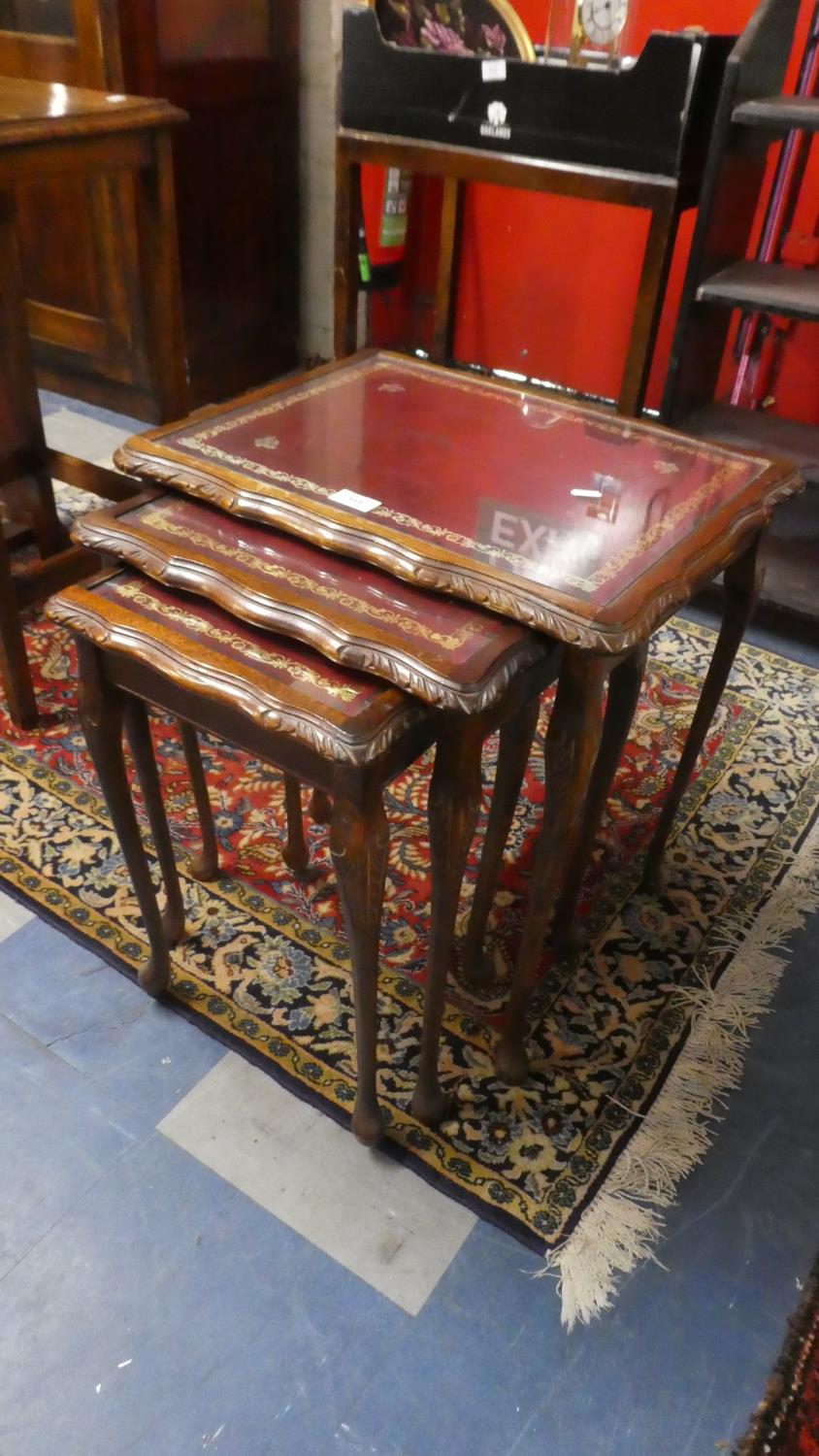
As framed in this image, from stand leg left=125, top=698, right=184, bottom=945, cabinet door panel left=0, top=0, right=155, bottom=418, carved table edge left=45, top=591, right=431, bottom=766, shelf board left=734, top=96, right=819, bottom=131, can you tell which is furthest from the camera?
cabinet door panel left=0, top=0, right=155, bottom=418

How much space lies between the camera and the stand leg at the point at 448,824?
3.31ft

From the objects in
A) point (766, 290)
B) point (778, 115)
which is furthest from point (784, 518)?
point (778, 115)

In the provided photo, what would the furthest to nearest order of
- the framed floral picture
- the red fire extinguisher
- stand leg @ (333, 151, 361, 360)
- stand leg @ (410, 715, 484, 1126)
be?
the red fire extinguisher
stand leg @ (333, 151, 361, 360)
the framed floral picture
stand leg @ (410, 715, 484, 1126)

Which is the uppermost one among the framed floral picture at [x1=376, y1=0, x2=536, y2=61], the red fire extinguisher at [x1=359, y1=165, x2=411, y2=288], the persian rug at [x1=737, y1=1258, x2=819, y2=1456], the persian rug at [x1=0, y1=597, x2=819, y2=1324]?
the framed floral picture at [x1=376, y1=0, x2=536, y2=61]

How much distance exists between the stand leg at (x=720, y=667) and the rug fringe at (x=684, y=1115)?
0.57 ft

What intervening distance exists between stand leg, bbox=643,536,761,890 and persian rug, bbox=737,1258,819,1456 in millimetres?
664

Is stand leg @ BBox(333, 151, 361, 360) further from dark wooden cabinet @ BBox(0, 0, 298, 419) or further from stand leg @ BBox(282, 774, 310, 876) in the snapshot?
stand leg @ BBox(282, 774, 310, 876)

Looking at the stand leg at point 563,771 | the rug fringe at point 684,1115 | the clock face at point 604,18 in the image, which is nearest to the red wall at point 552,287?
the clock face at point 604,18

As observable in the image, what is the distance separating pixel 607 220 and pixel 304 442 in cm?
196

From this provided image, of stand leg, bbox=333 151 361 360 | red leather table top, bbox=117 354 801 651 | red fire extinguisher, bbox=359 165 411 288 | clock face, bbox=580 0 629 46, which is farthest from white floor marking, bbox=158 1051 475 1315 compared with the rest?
red fire extinguisher, bbox=359 165 411 288

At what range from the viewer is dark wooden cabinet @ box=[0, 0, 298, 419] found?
2584mm

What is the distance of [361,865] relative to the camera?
0.98m

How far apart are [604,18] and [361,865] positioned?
190 cm

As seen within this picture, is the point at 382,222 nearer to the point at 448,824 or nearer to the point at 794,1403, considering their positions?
the point at 448,824
